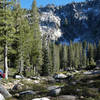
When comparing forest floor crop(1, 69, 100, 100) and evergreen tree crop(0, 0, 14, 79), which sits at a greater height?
evergreen tree crop(0, 0, 14, 79)

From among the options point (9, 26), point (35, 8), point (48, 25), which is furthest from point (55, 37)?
point (9, 26)

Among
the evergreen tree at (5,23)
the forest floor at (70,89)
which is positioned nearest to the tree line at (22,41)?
the evergreen tree at (5,23)

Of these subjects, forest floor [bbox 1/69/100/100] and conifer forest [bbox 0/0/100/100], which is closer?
forest floor [bbox 1/69/100/100]

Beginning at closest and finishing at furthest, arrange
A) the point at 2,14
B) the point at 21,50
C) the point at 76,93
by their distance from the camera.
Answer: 1. the point at 76,93
2. the point at 2,14
3. the point at 21,50

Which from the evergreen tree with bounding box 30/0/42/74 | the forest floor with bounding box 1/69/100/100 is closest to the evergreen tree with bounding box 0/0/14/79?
the forest floor with bounding box 1/69/100/100

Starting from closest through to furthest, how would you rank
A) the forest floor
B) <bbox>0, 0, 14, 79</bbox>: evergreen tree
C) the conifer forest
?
the forest floor, the conifer forest, <bbox>0, 0, 14, 79</bbox>: evergreen tree

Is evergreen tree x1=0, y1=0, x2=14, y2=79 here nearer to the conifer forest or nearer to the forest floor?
the conifer forest

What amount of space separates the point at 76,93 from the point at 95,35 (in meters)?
197

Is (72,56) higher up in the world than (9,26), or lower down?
lower down

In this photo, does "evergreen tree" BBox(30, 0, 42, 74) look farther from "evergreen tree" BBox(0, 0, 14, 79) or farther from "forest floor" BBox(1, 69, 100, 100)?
"forest floor" BBox(1, 69, 100, 100)

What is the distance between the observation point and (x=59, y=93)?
6875 millimetres

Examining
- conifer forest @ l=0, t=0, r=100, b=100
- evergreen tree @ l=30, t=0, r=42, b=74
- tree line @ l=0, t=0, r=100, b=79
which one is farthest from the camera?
evergreen tree @ l=30, t=0, r=42, b=74

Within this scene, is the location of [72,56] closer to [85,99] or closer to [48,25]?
[85,99]

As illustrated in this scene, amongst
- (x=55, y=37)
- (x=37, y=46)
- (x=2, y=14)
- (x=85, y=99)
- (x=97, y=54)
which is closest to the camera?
(x=85, y=99)
